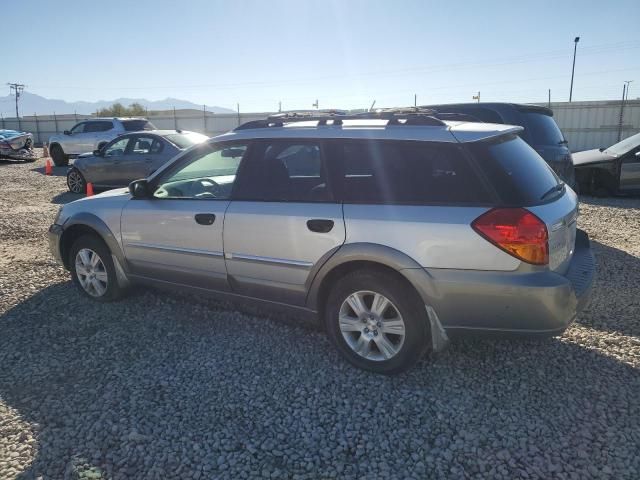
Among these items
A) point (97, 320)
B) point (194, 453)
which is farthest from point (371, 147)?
point (97, 320)

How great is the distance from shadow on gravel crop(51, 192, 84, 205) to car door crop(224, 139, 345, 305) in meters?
8.49

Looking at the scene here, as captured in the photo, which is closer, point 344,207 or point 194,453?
point 194,453

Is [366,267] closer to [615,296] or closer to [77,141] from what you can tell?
[615,296]

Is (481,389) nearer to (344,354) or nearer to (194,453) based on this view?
(344,354)

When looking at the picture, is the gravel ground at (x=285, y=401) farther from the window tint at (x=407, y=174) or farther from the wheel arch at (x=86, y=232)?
the window tint at (x=407, y=174)

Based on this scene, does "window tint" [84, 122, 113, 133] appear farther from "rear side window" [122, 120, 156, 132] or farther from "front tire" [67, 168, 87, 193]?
"front tire" [67, 168, 87, 193]

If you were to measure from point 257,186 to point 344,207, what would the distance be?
2.64 feet

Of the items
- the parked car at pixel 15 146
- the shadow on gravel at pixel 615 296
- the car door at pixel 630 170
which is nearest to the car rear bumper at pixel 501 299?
the shadow on gravel at pixel 615 296

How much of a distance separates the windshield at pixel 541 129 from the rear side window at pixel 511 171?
378 centimetres

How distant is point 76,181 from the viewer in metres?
12.1

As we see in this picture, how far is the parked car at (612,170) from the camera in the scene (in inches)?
385

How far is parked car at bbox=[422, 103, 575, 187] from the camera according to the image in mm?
6754

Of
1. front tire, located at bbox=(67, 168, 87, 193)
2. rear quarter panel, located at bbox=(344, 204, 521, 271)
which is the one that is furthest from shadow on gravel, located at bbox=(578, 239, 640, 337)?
front tire, located at bbox=(67, 168, 87, 193)

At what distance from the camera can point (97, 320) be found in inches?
175
